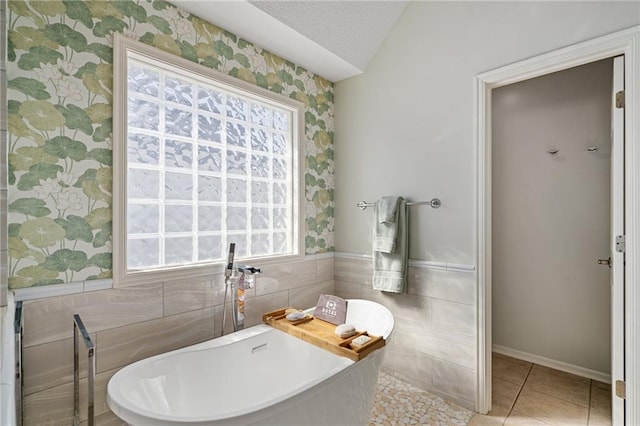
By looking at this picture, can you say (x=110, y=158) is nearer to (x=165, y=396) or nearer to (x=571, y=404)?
(x=165, y=396)

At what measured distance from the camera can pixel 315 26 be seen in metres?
2.22

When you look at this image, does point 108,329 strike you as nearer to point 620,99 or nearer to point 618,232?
point 618,232

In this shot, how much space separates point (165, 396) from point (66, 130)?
1302mm

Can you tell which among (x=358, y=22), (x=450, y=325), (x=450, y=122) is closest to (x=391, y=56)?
(x=358, y=22)

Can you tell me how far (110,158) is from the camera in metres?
1.66

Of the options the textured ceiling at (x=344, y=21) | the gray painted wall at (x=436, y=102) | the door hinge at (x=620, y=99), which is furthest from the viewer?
the textured ceiling at (x=344, y=21)

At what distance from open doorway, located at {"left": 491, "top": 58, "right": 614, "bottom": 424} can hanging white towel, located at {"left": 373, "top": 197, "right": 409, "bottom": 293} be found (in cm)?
104

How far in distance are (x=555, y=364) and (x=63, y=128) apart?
3.72 m

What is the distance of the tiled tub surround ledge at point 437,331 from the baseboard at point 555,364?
3.59 feet

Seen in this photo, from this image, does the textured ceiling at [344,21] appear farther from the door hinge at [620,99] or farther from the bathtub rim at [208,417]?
the bathtub rim at [208,417]

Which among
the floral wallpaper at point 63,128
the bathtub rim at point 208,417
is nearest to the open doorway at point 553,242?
the bathtub rim at point 208,417

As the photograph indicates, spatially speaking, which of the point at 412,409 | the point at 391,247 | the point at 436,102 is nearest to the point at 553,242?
the point at 391,247

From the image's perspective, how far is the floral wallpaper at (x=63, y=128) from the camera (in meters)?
1.42

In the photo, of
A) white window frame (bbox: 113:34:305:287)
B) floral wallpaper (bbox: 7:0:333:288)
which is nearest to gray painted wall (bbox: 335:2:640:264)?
white window frame (bbox: 113:34:305:287)
